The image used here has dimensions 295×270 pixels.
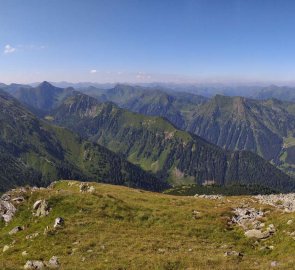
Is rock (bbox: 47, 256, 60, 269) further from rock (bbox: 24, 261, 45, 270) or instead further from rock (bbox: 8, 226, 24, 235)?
rock (bbox: 8, 226, 24, 235)

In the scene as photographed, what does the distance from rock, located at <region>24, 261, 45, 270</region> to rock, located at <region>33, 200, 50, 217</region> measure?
20.9m

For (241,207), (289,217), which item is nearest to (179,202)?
(241,207)

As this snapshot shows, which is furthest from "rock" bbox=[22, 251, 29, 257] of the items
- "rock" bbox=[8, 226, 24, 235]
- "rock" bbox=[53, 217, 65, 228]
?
"rock" bbox=[8, 226, 24, 235]

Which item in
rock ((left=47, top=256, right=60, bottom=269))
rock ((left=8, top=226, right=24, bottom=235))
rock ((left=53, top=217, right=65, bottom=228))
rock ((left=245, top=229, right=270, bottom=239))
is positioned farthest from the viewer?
rock ((left=8, top=226, right=24, bottom=235))

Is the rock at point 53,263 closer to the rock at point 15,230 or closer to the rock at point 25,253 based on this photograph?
the rock at point 25,253

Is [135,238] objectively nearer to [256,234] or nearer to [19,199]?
[256,234]

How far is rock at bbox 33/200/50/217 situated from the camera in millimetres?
53769

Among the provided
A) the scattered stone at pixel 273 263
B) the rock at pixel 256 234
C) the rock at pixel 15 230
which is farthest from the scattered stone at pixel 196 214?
the rock at pixel 15 230

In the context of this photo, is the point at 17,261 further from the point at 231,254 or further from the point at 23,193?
the point at 23,193

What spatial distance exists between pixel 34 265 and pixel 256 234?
25434 millimetres

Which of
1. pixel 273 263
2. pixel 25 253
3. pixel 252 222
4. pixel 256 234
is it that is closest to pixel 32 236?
pixel 25 253

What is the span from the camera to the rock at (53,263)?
105 ft

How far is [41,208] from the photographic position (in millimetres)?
54812

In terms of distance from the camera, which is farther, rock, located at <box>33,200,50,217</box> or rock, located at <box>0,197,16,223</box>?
rock, located at <box>0,197,16,223</box>
